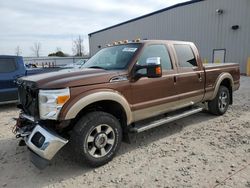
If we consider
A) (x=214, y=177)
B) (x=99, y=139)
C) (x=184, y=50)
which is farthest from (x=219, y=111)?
(x=99, y=139)

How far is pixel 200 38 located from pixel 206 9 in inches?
84.5

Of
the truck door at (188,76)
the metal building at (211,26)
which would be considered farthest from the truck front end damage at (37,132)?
the metal building at (211,26)

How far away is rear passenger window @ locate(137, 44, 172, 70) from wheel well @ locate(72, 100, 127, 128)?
87 cm

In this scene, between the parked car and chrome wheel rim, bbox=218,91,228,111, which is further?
the parked car

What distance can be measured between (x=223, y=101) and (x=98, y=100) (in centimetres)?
394

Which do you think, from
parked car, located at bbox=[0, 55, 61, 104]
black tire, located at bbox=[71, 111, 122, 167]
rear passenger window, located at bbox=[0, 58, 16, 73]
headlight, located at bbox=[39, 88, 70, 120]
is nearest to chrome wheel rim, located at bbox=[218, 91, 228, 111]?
black tire, located at bbox=[71, 111, 122, 167]

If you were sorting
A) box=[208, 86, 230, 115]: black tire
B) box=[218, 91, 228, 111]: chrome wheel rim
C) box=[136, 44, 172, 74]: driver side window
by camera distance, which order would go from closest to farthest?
1. box=[136, 44, 172, 74]: driver side window
2. box=[208, 86, 230, 115]: black tire
3. box=[218, 91, 228, 111]: chrome wheel rim

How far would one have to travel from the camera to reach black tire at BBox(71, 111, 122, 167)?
127 inches

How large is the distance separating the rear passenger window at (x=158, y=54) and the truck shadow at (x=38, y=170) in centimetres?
140

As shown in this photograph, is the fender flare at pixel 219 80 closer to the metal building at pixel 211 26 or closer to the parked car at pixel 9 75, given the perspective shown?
the parked car at pixel 9 75

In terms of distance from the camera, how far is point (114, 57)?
4285 millimetres

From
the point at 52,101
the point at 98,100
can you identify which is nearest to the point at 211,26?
the point at 98,100

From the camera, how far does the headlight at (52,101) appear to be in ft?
9.98

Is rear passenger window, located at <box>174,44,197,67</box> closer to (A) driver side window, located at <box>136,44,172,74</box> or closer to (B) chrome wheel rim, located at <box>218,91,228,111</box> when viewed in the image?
(A) driver side window, located at <box>136,44,172,74</box>
